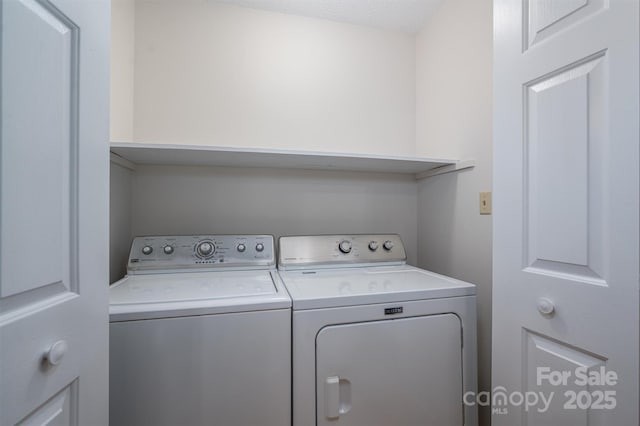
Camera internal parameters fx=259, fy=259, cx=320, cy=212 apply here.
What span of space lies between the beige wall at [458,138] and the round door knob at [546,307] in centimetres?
52

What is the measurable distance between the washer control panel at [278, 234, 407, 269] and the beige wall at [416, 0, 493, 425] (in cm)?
34

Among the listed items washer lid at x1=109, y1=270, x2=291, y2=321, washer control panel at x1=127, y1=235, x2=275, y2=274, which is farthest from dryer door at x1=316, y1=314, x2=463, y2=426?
washer control panel at x1=127, y1=235, x2=275, y2=274

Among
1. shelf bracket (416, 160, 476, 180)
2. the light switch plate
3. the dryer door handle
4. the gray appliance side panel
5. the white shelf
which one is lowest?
the dryer door handle

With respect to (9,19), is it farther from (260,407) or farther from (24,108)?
(260,407)

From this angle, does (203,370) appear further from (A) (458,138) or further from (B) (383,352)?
(A) (458,138)

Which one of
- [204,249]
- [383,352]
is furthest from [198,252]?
[383,352]

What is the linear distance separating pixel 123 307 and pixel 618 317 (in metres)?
1.46

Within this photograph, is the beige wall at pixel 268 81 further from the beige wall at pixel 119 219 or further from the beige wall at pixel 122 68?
the beige wall at pixel 119 219

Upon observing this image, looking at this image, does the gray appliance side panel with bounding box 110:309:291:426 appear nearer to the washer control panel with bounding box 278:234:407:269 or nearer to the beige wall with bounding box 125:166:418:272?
the washer control panel with bounding box 278:234:407:269

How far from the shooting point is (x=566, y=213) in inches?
31.0

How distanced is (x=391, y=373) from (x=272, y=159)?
3.96 feet

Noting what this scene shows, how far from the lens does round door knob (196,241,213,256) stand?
1.46 metres

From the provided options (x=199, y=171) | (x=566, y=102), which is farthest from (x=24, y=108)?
(x=566, y=102)

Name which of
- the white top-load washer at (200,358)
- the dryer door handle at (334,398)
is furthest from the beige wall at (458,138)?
the white top-load washer at (200,358)
